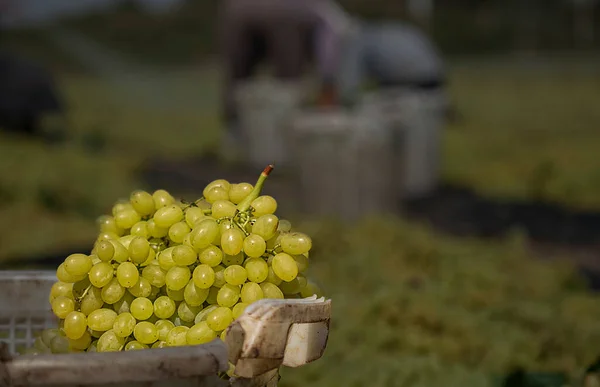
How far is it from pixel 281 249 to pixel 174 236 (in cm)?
Result: 17

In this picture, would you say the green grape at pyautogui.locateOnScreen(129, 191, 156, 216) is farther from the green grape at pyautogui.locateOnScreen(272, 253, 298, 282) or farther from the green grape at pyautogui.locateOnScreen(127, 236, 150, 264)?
the green grape at pyautogui.locateOnScreen(272, 253, 298, 282)

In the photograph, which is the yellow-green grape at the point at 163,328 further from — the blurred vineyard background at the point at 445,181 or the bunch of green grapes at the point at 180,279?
the blurred vineyard background at the point at 445,181

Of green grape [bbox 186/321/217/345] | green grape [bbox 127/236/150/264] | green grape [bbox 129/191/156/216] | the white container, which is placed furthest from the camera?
green grape [bbox 129/191/156/216]

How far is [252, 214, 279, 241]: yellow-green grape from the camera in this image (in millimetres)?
1248

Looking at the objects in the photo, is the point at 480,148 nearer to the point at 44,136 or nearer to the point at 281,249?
the point at 44,136

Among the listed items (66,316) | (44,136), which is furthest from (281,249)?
(44,136)

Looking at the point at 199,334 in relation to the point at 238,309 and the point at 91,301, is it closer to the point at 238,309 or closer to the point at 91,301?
the point at 238,309

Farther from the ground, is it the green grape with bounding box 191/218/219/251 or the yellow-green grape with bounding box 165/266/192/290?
the green grape with bounding box 191/218/219/251

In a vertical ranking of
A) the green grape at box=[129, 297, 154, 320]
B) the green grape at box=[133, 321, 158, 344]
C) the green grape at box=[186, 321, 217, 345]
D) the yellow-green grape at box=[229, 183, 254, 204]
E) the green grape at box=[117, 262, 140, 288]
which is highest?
the yellow-green grape at box=[229, 183, 254, 204]

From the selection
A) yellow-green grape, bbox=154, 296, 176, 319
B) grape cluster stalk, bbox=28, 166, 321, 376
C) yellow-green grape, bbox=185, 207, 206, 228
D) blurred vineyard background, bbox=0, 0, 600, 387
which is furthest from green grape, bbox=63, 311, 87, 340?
blurred vineyard background, bbox=0, 0, 600, 387

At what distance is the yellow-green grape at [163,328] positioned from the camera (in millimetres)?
1236

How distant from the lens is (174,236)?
1298mm

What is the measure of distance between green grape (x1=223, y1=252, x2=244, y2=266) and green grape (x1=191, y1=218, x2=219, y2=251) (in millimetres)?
36

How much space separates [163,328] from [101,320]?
0.09 meters
